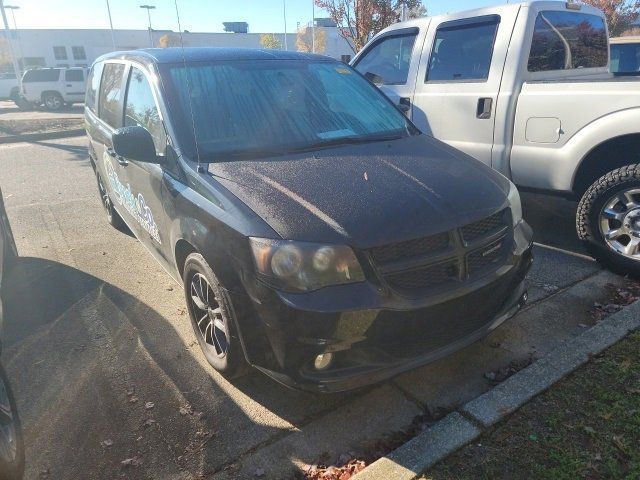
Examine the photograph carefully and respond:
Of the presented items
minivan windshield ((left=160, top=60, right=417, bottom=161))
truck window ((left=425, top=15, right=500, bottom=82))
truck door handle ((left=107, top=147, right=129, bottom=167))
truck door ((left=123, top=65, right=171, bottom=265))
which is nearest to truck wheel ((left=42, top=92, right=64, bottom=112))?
truck door handle ((left=107, top=147, right=129, bottom=167))

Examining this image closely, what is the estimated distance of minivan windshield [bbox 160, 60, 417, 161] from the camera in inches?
120

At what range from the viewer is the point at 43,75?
2175cm

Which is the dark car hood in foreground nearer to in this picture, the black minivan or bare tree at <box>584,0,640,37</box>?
the black minivan

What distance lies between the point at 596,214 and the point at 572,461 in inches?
91.1

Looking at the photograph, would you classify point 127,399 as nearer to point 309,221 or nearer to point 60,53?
point 309,221

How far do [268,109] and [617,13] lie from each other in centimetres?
1919

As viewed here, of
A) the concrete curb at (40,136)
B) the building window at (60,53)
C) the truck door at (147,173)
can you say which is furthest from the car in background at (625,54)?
the building window at (60,53)

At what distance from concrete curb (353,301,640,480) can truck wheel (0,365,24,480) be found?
4.67 feet

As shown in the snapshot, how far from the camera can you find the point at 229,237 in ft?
8.02

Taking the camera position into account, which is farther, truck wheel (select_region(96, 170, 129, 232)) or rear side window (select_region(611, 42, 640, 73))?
rear side window (select_region(611, 42, 640, 73))

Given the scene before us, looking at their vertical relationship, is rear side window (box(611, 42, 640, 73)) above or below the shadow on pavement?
above

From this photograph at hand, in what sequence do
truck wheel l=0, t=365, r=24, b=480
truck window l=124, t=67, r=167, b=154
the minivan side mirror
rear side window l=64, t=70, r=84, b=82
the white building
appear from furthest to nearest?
1. the white building
2. rear side window l=64, t=70, r=84, b=82
3. truck window l=124, t=67, r=167, b=154
4. the minivan side mirror
5. truck wheel l=0, t=365, r=24, b=480

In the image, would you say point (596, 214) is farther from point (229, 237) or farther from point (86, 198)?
point (86, 198)

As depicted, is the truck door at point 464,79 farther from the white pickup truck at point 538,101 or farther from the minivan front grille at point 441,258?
the minivan front grille at point 441,258
